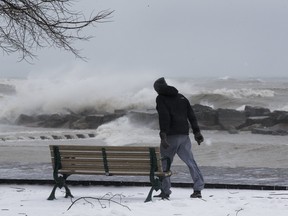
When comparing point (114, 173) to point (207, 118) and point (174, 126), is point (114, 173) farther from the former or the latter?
point (207, 118)

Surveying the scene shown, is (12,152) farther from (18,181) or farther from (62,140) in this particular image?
(18,181)

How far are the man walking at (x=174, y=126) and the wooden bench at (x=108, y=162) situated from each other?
0.21 m

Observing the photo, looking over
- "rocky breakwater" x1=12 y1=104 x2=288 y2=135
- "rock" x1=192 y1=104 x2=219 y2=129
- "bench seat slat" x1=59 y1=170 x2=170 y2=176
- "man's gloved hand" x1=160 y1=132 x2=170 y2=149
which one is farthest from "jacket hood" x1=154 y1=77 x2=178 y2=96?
"rock" x1=192 y1=104 x2=219 y2=129

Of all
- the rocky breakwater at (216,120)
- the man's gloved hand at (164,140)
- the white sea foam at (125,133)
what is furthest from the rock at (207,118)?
the man's gloved hand at (164,140)

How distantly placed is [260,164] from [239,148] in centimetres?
385

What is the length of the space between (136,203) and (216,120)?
20507 mm

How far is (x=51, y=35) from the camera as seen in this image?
8047 mm

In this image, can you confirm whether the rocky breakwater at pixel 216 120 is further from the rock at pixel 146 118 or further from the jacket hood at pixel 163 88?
the jacket hood at pixel 163 88

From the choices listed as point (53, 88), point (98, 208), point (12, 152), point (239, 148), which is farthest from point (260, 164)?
point (53, 88)

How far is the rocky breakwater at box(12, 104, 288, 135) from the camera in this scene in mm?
25953

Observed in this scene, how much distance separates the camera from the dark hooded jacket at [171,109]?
7.37m

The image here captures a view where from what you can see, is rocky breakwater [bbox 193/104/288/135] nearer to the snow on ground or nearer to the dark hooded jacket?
→ the snow on ground

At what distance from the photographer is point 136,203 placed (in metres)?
6.85

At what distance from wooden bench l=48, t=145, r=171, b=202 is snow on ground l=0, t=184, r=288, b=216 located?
0.29 meters
